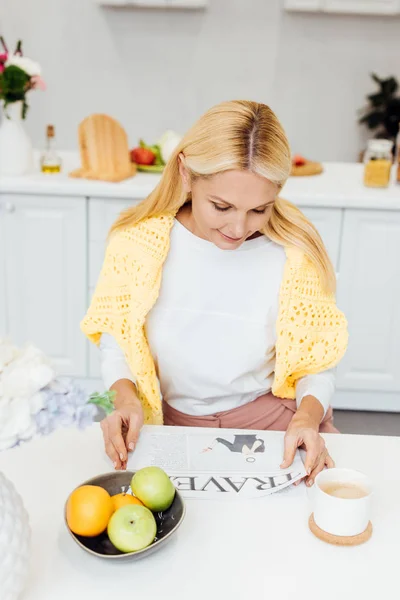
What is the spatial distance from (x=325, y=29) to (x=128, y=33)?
1160 mm

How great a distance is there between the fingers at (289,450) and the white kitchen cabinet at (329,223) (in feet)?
4.88

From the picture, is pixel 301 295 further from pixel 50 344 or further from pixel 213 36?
pixel 213 36

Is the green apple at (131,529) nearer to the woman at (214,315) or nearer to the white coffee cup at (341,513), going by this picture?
the white coffee cup at (341,513)

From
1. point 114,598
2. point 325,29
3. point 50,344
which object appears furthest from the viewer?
point 325,29

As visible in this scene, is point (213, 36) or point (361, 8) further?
point (213, 36)

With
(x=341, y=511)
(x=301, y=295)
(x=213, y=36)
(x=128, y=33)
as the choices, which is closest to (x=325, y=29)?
(x=213, y=36)

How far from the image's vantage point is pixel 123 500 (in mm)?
1006

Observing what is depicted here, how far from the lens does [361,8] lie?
4043mm

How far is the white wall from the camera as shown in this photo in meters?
4.35

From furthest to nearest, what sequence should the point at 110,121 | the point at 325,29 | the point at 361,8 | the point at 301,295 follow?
the point at 325,29, the point at 361,8, the point at 110,121, the point at 301,295

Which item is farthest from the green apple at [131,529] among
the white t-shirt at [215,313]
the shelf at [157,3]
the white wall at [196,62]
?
the white wall at [196,62]

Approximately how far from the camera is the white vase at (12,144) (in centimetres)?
266

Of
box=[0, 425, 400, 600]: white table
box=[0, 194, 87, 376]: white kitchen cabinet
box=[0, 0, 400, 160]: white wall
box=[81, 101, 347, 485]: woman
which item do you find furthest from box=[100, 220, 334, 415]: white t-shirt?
box=[0, 0, 400, 160]: white wall

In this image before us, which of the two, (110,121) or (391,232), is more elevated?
(110,121)
